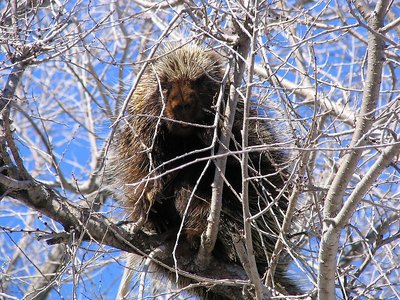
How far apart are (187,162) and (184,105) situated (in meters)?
0.41

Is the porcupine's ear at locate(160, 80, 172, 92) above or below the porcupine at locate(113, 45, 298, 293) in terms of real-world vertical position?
above

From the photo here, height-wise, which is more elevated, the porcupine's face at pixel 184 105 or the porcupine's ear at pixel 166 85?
the porcupine's ear at pixel 166 85

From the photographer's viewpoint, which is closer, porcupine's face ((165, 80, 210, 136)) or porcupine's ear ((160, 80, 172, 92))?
porcupine's face ((165, 80, 210, 136))

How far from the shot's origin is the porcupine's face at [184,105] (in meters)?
3.93

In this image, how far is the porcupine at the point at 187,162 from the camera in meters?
4.02

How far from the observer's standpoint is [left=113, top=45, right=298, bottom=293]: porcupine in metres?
4.02

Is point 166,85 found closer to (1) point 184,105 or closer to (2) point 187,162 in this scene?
(1) point 184,105

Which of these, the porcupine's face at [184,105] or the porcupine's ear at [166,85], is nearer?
the porcupine's face at [184,105]

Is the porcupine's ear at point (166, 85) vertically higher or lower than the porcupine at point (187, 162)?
higher

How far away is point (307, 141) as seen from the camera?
3096mm

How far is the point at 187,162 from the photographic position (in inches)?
165

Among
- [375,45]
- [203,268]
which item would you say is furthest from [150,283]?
[375,45]

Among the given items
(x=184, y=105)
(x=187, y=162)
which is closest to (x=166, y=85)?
(x=184, y=105)

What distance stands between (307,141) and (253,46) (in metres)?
0.51
